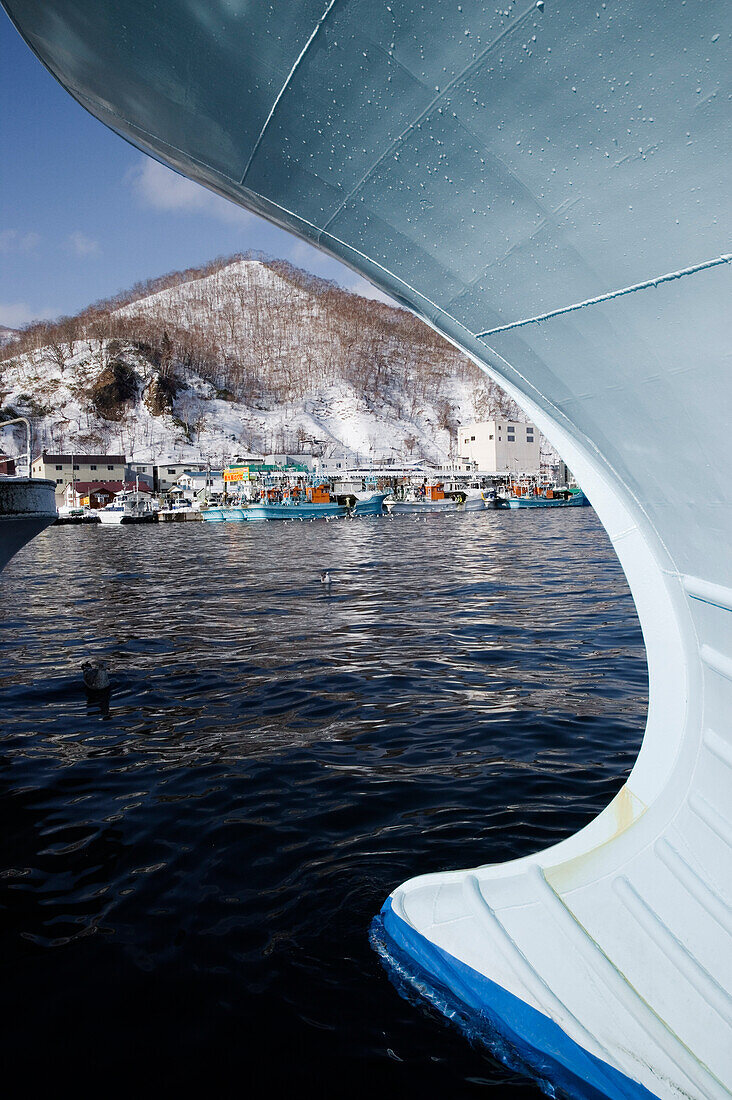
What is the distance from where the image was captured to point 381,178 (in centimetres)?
204

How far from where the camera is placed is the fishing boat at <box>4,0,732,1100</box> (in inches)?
61.2

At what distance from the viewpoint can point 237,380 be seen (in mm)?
131125

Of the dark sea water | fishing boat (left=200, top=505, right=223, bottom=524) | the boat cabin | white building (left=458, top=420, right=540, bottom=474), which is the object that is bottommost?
the dark sea water

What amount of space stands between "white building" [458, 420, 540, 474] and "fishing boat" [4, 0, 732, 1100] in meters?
102

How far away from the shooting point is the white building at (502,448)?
10519 centimetres

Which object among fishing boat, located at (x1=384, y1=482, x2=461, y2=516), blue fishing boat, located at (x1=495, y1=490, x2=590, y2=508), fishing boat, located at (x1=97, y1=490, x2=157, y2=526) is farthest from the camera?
blue fishing boat, located at (x1=495, y1=490, x2=590, y2=508)

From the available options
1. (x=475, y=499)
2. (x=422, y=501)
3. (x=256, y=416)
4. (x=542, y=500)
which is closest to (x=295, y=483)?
(x=422, y=501)

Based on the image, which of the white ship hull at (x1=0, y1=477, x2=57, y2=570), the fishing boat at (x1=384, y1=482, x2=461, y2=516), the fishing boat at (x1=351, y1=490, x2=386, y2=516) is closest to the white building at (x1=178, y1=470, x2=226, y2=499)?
the fishing boat at (x1=384, y1=482, x2=461, y2=516)

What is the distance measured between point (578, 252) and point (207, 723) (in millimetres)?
6606

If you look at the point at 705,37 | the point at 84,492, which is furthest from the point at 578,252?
the point at 84,492

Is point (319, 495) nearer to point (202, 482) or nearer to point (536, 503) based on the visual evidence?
point (202, 482)

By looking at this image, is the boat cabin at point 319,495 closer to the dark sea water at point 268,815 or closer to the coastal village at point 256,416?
the coastal village at point 256,416

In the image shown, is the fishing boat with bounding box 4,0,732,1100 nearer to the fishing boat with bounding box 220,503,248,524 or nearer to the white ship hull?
the white ship hull

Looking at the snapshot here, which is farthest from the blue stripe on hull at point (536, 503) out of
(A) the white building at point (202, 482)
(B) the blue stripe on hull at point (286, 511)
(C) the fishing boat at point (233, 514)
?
(A) the white building at point (202, 482)
